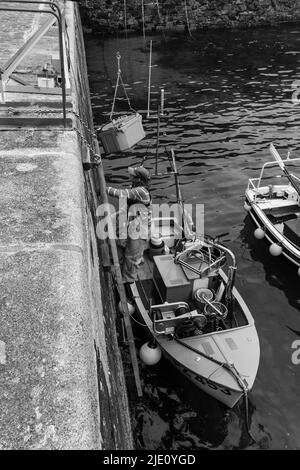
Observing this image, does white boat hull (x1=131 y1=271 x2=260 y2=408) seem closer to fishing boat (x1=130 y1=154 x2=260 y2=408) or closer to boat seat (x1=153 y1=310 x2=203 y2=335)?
fishing boat (x1=130 y1=154 x2=260 y2=408)

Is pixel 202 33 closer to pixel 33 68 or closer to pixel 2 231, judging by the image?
pixel 33 68

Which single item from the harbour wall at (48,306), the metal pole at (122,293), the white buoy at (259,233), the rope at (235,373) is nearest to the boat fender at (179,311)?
the rope at (235,373)

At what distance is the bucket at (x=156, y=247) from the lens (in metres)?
9.49

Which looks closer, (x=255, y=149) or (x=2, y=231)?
(x=2, y=231)

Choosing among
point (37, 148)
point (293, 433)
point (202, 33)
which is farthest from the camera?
point (202, 33)

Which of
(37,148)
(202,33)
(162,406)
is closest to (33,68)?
(37,148)

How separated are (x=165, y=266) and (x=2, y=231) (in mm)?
4131

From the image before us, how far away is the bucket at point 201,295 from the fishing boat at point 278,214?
11.5 feet

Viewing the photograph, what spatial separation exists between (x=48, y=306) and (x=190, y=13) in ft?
113

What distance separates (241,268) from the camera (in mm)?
10805

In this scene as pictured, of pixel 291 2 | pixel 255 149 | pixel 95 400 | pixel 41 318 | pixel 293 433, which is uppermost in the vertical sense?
Result: pixel 291 2

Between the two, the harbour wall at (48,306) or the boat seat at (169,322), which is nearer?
the harbour wall at (48,306)

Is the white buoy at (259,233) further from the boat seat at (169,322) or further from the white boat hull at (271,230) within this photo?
the boat seat at (169,322)

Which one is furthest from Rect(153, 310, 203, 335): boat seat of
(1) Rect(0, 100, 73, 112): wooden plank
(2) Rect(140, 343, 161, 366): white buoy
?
(1) Rect(0, 100, 73, 112): wooden plank
